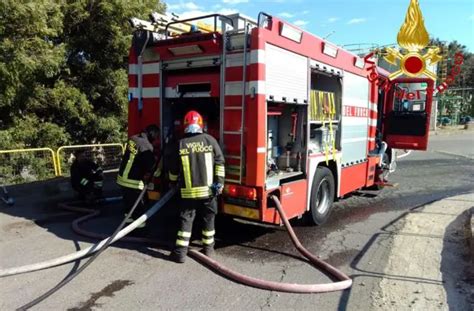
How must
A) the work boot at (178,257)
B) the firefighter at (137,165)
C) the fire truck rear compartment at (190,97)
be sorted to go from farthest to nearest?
the firefighter at (137,165)
the fire truck rear compartment at (190,97)
the work boot at (178,257)

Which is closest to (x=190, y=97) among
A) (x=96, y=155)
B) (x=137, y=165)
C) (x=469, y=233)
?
(x=137, y=165)

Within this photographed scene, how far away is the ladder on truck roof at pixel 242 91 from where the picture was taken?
5027mm

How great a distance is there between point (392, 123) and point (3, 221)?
25.5 ft

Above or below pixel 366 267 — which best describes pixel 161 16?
above

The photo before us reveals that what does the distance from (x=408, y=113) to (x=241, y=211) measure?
18.8ft

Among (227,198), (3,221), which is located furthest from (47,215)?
(227,198)

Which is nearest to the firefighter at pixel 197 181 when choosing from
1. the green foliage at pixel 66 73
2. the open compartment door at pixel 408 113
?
the open compartment door at pixel 408 113

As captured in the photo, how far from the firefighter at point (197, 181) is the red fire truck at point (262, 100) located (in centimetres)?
28

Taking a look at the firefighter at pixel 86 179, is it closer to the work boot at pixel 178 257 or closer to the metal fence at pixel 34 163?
the metal fence at pixel 34 163

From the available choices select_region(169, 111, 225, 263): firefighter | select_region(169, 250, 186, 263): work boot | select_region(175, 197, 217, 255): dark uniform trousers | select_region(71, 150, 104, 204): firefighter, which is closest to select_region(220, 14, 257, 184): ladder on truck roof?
select_region(169, 111, 225, 263): firefighter

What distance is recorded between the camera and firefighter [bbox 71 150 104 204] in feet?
25.4

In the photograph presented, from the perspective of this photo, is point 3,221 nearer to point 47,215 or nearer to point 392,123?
point 47,215

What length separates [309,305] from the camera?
3928 mm

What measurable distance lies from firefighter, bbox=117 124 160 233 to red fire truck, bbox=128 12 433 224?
36 cm
